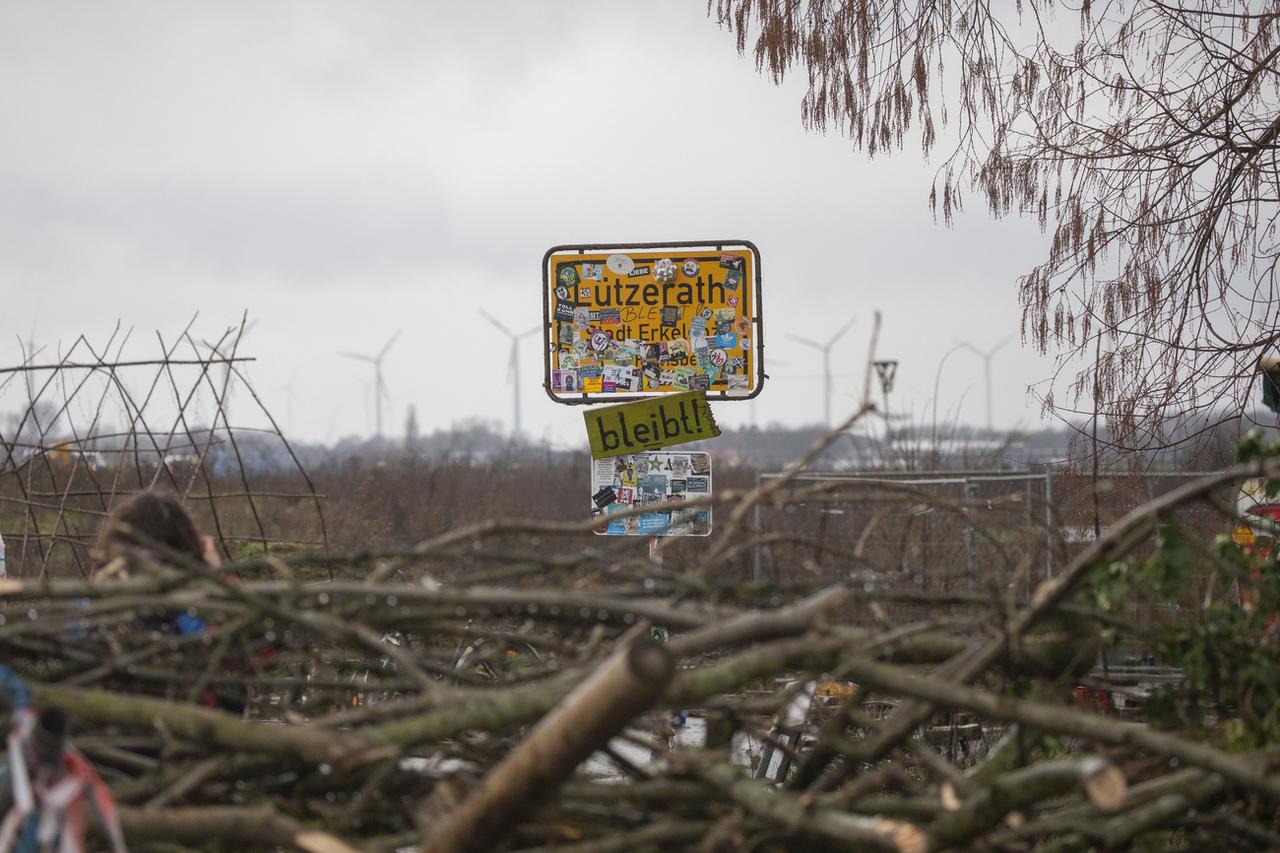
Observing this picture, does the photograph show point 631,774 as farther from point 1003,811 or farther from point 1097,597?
point 1097,597

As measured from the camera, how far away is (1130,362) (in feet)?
17.0

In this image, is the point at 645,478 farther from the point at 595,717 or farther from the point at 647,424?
the point at 595,717

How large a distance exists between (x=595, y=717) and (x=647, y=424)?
5114 mm

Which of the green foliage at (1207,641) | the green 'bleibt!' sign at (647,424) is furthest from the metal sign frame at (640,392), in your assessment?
the green foliage at (1207,641)

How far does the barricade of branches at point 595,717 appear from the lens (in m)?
2.27

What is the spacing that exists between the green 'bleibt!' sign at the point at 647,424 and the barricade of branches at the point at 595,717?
420cm

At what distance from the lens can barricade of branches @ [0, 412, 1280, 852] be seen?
7.45 ft

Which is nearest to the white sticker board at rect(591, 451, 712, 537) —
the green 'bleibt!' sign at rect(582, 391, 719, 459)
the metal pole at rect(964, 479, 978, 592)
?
the green 'bleibt!' sign at rect(582, 391, 719, 459)

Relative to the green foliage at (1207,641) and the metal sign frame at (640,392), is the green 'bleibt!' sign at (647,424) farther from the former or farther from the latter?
the green foliage at (1207,641)

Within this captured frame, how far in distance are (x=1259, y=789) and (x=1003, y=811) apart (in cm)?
46

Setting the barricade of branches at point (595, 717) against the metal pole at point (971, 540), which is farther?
the metal pole at point (971, 540)

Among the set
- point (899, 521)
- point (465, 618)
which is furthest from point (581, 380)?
point (899, 521)

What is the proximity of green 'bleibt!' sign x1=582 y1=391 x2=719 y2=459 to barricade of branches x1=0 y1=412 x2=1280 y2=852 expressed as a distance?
4.20m

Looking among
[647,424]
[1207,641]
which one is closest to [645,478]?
[647,424]
